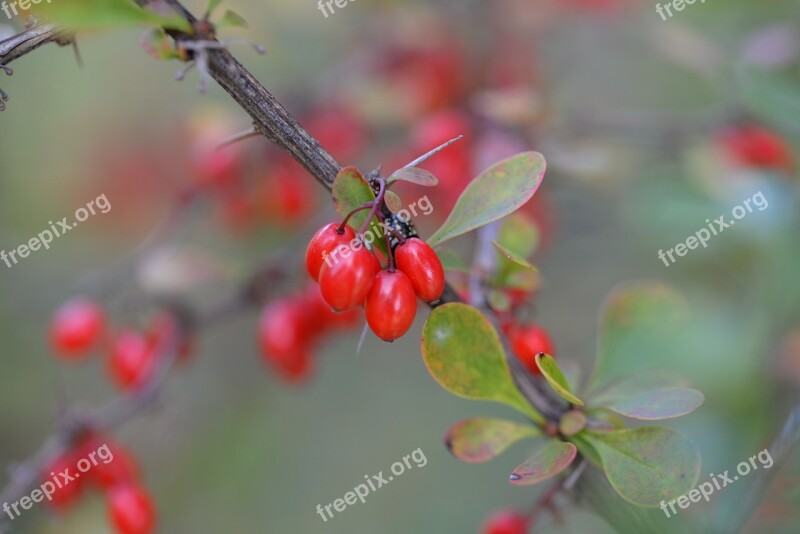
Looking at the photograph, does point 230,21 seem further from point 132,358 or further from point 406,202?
point 406,202

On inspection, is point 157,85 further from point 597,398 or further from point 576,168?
point 597,398

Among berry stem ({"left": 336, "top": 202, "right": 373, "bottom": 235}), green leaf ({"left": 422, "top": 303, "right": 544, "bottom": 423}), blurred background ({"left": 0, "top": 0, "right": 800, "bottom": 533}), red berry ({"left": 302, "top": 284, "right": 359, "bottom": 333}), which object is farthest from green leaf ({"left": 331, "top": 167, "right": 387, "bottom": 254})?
red berry ({"left": 302, "top": 284, "right": 359, "bottom": 333})

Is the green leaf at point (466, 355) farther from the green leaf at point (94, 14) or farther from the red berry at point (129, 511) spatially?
the red berry at point (129, 511)

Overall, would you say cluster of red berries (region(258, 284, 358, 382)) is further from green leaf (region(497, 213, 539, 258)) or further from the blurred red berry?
the blurred red berry
